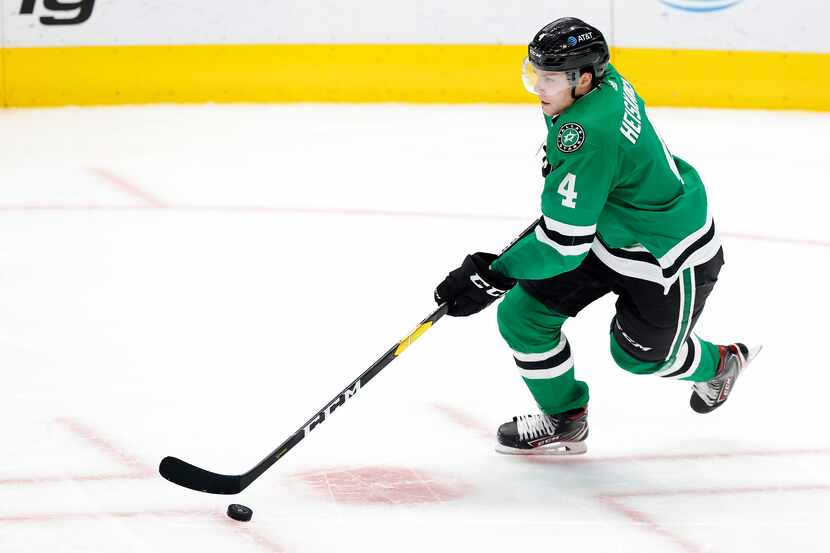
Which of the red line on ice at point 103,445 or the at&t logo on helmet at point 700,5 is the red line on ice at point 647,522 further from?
the at&t logo on helmet at point 700,5

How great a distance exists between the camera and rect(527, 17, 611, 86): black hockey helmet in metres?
2.94

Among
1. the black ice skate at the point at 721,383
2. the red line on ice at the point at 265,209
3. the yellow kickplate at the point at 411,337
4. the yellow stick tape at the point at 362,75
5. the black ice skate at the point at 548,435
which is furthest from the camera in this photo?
the yellow stick tape at the point at 362,75

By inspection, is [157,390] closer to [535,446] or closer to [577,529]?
[535,446]

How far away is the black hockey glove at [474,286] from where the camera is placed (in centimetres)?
302

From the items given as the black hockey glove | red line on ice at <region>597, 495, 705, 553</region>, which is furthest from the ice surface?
the black hockey glove

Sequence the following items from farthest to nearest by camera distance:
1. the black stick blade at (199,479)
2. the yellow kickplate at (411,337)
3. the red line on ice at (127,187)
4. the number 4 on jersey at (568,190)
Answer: the red line on ice at (127,187) < the yellow kickplate at (411,337) < the black stick blade at (199,479) < the number 4 on jersey at (568,190)

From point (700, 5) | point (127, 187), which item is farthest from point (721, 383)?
point (700, 5)

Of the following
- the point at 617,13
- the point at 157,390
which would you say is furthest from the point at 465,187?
the point at 157,390

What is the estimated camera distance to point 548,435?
11.2ft

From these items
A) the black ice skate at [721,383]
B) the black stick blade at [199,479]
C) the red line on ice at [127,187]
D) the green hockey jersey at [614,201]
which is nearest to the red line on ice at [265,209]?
the red line on ice at [127,187]

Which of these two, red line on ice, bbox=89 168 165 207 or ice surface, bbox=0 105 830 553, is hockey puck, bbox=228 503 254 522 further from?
red line on ice, bbox=89 168 165 207

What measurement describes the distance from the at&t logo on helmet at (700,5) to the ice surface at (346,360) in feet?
2.62

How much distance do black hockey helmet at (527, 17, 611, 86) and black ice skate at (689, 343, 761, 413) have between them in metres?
0.91

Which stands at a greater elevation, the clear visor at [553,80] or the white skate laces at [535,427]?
the clear visor at [553,80]
